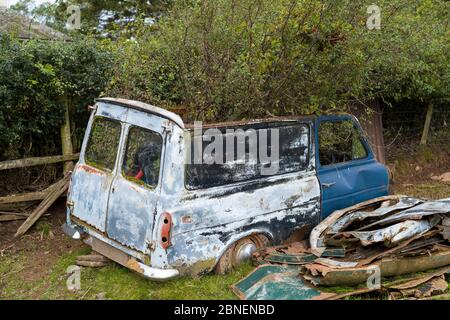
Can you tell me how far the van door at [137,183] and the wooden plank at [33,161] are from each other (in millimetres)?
2358

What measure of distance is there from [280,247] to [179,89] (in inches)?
99.0

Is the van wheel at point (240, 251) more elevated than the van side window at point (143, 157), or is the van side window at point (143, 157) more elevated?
the van side window at point (143, 157)

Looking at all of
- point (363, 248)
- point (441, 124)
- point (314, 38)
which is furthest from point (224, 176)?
point (441, 124)

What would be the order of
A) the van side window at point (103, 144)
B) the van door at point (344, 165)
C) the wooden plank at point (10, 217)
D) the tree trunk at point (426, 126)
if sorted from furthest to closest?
the tree trunk at point (426, 126) < the wooden plank at point (10, 217) < the van door at point (344, 165) < the van side window at point (103, 144)

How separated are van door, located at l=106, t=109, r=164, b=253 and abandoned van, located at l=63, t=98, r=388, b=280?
1 cm

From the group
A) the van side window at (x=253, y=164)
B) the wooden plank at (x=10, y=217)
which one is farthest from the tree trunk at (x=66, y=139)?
the van side window at (x=253, y=164)

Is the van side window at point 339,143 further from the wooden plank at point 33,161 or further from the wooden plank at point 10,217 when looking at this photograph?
the wooden plank at point 10,217

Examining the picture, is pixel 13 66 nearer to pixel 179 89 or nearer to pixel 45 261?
pixel 179 89

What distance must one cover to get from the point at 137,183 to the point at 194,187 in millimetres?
594

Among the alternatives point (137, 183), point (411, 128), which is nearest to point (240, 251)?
point (137, 183)

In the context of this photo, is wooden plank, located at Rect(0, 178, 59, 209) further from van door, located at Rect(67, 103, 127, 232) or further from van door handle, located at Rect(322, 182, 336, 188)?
van door handle, located at Rect(322, 182, 336, 188)

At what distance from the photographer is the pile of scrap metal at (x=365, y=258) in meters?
4.61

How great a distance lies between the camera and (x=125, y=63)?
6.68m

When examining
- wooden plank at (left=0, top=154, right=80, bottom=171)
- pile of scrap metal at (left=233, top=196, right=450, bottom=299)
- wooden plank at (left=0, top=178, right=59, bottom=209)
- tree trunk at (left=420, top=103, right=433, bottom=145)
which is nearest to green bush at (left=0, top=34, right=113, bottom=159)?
wooden plank at (left=0, top=154, right=80, bottom=171)
